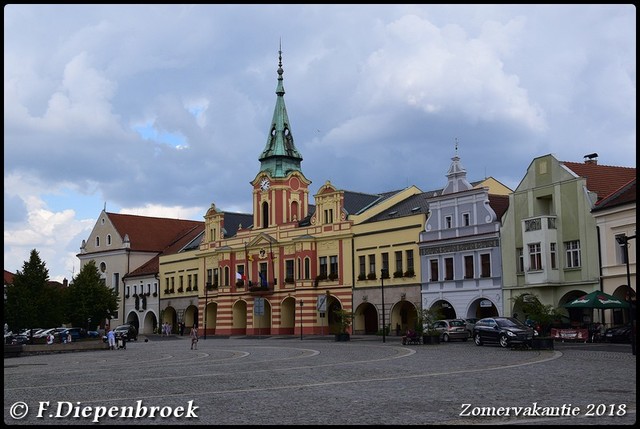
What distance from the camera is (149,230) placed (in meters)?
101

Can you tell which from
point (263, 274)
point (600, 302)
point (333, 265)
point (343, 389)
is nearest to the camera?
point (343, 389)

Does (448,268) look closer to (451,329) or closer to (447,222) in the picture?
(447,222)

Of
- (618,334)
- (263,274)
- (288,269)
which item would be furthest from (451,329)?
(263,274)

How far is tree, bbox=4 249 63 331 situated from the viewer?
6291 centimetres

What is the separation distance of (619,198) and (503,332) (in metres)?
13.3

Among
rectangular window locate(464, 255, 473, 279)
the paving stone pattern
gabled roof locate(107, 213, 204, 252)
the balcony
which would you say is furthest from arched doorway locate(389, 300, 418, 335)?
gabled roof locate(107, 213, 204, 252)

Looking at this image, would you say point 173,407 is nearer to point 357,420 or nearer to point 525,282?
point 357,420

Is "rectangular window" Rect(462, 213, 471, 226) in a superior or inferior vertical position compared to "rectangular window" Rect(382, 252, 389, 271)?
superior

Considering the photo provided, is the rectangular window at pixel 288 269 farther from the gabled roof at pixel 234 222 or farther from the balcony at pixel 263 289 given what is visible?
the gabled roof at pixel 234 222

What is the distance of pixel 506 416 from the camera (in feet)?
50.1

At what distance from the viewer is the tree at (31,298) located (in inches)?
2477

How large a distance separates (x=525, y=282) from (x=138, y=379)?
3317cm

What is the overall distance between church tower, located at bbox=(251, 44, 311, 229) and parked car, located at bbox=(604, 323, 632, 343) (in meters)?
36.0

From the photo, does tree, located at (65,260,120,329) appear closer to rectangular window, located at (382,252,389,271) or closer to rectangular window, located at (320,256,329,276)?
rectangular window, located at (320,256,329,276)
